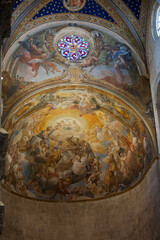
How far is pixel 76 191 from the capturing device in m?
18.4

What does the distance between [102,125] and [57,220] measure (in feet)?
15.9

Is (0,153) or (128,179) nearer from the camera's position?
(0,153)

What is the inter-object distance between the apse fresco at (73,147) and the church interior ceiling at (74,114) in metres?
0.04

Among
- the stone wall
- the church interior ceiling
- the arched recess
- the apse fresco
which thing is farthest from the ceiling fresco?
the stone wall

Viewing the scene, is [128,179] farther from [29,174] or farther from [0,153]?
[0,153]

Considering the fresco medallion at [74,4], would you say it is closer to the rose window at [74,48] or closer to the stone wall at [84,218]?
the rose window at [74,48]

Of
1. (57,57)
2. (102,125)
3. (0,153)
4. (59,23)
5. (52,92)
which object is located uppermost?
(59,23)

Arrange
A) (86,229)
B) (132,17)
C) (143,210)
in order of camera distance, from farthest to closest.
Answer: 1. (86,229)
2. (143,210)
3. (132,17)

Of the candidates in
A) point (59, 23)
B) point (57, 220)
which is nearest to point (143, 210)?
point (57, 220)

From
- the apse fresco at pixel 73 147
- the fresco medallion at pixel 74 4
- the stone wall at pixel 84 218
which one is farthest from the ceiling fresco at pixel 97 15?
the stone wall at pixel 84 218

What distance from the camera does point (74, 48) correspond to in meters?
16.1

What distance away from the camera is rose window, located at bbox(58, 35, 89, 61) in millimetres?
16078

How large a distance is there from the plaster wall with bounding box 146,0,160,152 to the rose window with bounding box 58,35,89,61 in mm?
2683

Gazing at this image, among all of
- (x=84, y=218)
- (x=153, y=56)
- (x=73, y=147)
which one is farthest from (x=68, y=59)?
(x=84, y=218)
